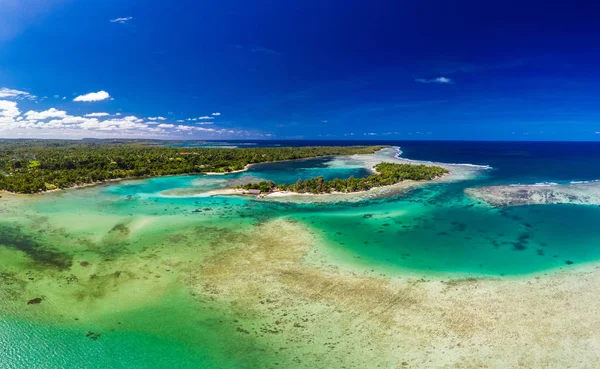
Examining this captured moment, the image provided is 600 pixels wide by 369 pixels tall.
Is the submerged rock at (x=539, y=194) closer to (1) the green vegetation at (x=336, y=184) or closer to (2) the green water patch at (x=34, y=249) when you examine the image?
(1) the green vegetation at (x=336, y=184)

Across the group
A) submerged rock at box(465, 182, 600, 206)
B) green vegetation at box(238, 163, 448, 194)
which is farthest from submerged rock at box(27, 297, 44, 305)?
submerged rock at box(465, 182, 600, 206)

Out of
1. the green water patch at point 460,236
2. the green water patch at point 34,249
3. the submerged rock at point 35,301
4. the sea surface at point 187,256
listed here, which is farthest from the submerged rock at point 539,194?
the submerged rock at point 35,301

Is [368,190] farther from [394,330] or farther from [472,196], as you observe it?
[394,330]

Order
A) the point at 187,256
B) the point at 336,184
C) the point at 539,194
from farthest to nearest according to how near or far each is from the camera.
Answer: the point at 336,184, the point at 539,194, the point at 187,256

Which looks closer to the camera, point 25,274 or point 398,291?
point 398,291

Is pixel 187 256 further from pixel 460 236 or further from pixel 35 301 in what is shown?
pixel 460 236

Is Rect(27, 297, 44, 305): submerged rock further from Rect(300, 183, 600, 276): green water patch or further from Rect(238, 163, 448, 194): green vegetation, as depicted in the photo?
Rect(238, 163, 448, 194): green vegetation

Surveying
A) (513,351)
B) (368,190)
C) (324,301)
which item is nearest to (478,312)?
(513,351)

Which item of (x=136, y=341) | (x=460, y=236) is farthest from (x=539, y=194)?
(x=136, y=341)
